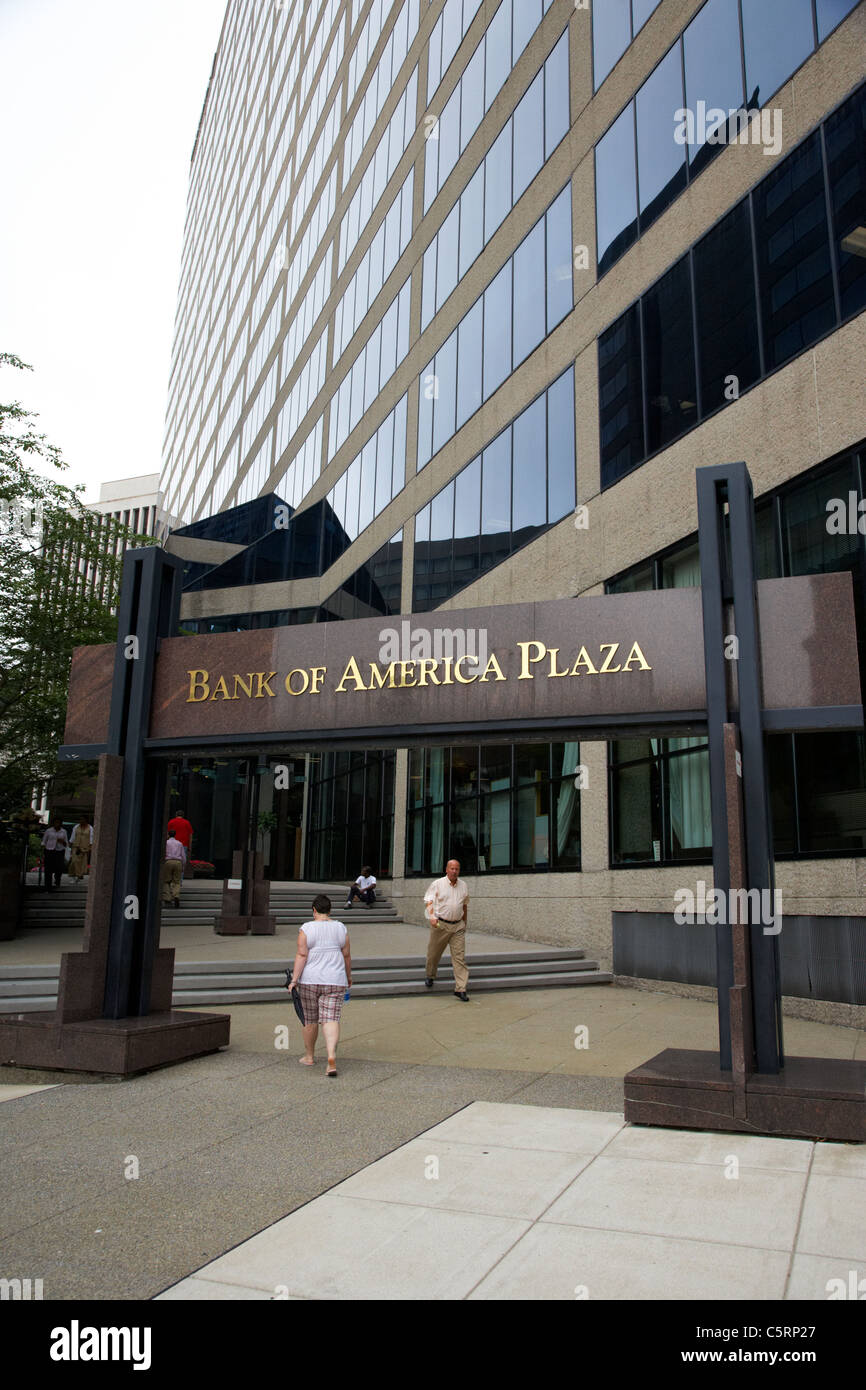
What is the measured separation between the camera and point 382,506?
27.9 meters

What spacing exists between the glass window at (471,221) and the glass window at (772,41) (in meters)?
9.67

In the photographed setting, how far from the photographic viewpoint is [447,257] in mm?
24125

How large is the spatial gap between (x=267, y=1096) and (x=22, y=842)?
47.5 ft

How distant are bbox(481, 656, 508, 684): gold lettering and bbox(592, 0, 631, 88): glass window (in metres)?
13.5

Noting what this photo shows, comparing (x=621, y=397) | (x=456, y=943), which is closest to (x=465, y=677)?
(x=456, y=943)

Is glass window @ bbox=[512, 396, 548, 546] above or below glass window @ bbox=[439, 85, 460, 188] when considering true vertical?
below

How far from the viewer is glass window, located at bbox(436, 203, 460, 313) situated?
23.7 metres

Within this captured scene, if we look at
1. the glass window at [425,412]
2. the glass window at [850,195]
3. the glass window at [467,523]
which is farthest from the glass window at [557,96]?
the glass window at [850,195]

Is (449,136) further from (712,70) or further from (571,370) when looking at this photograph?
(712,70)

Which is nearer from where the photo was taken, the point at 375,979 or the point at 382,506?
the point at 375,979

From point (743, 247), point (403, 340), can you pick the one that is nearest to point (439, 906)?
point (743, 247)

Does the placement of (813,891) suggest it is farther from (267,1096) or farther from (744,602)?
(267,1096)

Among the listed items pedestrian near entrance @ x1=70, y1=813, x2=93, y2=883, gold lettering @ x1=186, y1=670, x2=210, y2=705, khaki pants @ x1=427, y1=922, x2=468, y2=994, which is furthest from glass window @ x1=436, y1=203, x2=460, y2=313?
gold lettering @ x1=186, y1=670, x2=210, y2=705

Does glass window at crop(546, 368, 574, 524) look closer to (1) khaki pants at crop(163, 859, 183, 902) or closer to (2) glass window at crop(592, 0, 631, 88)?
(2) glass window at crop(592, 0, 631, 88)
